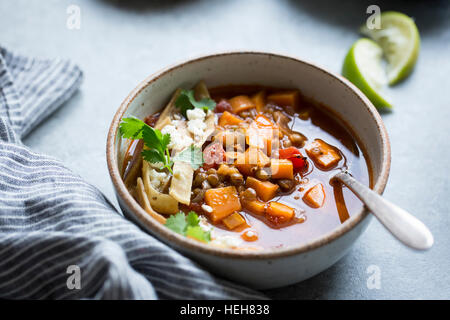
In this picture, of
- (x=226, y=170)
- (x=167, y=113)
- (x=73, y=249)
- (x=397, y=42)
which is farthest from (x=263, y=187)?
(x=397, y=42)

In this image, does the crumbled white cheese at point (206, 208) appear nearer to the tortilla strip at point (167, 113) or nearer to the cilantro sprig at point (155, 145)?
the cilantro sprig at point (155, 145)

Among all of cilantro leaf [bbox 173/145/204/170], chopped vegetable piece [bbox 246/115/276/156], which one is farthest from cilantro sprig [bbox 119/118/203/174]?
chopped vegetable piece [bbox 246/115/276/156]

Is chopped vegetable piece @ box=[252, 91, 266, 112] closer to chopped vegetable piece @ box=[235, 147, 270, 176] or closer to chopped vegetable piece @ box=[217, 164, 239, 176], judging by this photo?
chopped vegetable piece @ box=[235, 147, 270, 176]

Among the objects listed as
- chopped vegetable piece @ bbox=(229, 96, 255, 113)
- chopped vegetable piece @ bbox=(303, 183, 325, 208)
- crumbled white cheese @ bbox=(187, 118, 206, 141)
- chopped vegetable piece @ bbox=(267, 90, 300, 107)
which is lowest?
chopped vegetable piece @ bbox=(303, 183, 325, 208)

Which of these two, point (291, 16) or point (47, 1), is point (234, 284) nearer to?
point (291, 16)

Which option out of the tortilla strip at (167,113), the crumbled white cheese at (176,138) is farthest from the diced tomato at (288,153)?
the tortilla strip at (167,113)
